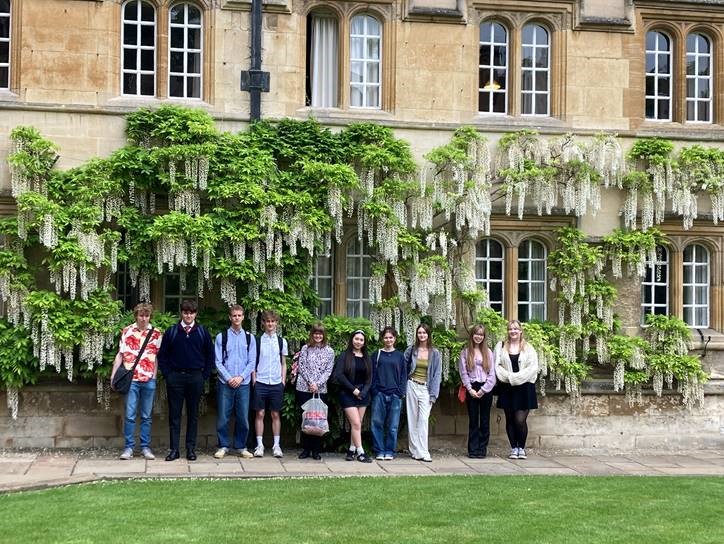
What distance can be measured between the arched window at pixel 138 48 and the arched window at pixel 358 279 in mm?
3456

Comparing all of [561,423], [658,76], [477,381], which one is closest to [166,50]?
[477,381]

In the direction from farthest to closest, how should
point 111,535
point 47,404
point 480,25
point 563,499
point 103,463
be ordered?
point 480,25 < point 47,404 < point 103,463 < point 563,499 < point 111,535

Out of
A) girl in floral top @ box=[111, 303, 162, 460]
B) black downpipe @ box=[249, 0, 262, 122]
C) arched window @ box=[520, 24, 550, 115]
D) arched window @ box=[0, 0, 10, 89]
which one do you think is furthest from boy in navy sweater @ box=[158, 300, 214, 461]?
arched window @ box=[520, 24, 550, 115]

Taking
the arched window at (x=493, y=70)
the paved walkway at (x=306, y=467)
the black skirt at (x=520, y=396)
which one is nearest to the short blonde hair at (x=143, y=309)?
the paved walkway at (x=306, y=467)

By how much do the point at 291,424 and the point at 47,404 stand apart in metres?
3.11

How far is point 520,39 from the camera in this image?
628 inches

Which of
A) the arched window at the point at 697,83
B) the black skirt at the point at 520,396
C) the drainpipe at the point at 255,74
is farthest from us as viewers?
the arched window at the point at 697,83

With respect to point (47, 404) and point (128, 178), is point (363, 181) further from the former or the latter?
point (47, 404)

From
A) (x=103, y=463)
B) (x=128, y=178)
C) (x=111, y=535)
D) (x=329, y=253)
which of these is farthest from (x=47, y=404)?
(x=111, y=535)

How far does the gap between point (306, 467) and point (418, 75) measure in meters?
5.73

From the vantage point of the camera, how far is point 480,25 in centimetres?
1587

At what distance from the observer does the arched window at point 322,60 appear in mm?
15594

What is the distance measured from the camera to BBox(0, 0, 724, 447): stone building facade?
14617 millimetres

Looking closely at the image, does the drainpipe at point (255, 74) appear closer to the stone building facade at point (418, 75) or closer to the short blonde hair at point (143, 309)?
the stone building facade at point (418, 75)
